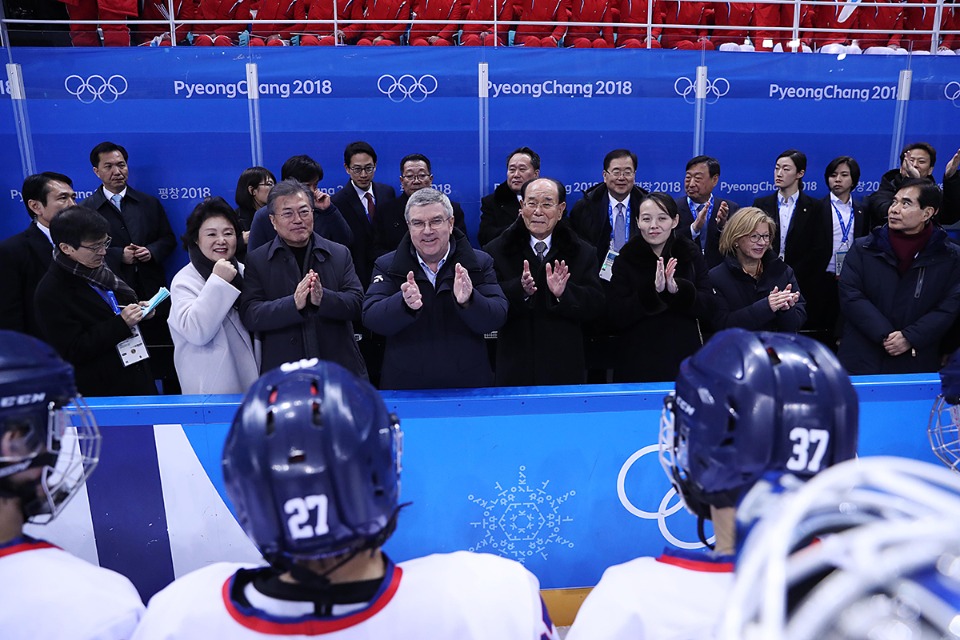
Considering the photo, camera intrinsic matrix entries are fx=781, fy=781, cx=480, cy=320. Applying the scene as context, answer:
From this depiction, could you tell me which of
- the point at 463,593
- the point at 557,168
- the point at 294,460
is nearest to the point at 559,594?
the point at 463,593

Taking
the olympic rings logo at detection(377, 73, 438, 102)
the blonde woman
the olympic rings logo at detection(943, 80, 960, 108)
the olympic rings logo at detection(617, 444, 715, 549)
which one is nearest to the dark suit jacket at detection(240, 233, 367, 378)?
the olympic rings logo at detection(617, 444, 715, 549)

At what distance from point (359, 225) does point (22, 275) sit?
2.14 meters

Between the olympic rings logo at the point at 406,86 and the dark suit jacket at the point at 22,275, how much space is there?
2855 mm

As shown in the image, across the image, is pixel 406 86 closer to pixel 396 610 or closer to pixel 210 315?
pixel 210 315

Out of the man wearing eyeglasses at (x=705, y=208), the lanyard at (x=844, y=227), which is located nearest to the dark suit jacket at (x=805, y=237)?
the lanyard at (x=844, y=227)

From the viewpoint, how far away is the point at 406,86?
6152 mm

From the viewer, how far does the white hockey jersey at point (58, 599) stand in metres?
1.31

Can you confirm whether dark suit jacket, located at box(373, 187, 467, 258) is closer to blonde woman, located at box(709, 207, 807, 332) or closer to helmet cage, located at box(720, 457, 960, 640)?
blonde woman, located at box(709, 207, 807, 332)

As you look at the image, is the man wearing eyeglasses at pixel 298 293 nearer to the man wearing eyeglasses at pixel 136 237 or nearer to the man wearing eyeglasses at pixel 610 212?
the man wearing eyeglasses at pixel 610 212

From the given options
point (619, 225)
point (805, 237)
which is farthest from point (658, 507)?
point (805, 237)

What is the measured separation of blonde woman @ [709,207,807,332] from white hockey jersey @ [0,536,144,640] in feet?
10.7

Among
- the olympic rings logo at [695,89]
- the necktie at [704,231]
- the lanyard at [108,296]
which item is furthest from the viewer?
the olympic rings logo at [695,89]

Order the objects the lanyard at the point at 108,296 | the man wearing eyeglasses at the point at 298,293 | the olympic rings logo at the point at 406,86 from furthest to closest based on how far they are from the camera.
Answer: the olympic rings logo at the point at 406,86 → the lanyard at the point at 108,296 → the man wearing eyeglasses at the point at 298,293

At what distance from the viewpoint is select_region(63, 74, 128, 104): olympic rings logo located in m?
5.89
